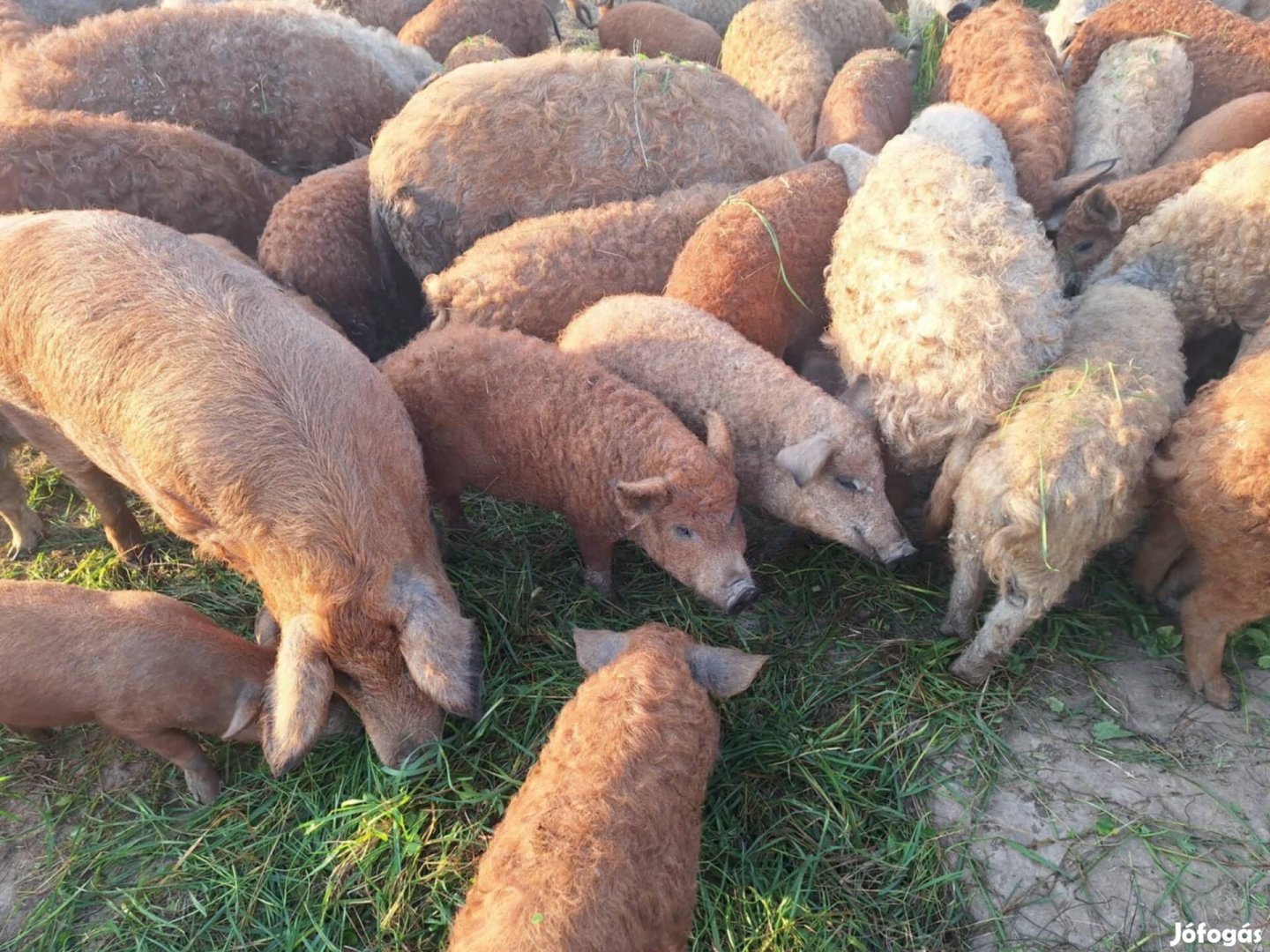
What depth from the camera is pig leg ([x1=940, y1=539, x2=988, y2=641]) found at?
3.69 m

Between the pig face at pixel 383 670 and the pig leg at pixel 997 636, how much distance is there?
225 cm

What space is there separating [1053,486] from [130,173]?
18.9 feet

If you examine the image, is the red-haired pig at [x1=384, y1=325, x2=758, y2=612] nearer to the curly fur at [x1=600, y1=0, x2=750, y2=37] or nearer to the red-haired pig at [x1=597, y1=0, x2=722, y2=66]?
the red-haired pig at [x1=597, y1=0, x2=722, y2=66]

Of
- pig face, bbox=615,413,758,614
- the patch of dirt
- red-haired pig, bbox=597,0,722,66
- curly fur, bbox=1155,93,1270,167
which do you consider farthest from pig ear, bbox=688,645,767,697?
red-haired pig, bbox=597,0,722,66

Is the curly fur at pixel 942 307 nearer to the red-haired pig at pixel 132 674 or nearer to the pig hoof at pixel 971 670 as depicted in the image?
the pig hoof at pixel 971 670

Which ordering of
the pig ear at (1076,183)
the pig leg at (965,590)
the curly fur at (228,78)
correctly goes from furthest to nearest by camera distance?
the curly fur at (228,78)
the pig ear at (1076,183)
the pig leg at (965,590)

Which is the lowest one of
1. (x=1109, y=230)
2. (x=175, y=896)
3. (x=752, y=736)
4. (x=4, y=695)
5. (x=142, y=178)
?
(x=175, y=896)

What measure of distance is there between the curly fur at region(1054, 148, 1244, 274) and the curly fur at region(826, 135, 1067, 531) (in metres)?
1.07

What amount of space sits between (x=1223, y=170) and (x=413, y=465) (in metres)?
4.99

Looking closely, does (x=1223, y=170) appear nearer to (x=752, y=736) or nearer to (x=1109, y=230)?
(x=1109, y=230)

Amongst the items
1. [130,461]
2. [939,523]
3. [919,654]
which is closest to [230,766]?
[130,461]

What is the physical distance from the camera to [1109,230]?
5285 millimetres

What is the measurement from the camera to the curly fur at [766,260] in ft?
15.2

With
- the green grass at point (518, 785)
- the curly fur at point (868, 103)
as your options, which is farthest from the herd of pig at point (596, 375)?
the green grass at point (518, 785)
